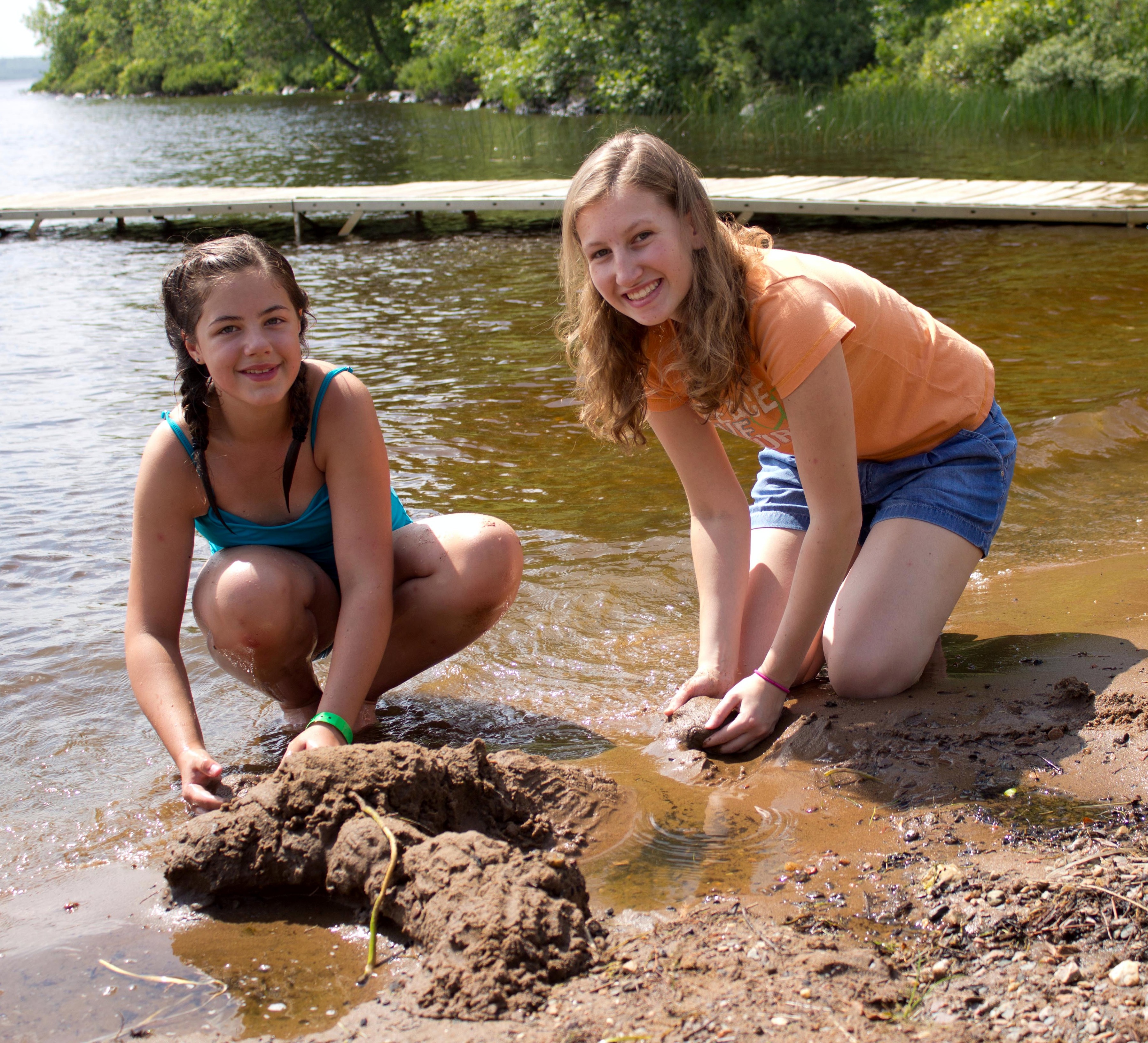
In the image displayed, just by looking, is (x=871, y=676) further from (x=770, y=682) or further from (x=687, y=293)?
(x=687, y=293)

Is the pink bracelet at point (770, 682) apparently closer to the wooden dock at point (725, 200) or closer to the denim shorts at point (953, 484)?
the denim shorts at point (953, 484)

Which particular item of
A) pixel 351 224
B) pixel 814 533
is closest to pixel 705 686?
pixel 814 533

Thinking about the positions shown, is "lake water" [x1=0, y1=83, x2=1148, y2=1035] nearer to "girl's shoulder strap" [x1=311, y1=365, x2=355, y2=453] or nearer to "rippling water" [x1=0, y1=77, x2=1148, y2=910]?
"rippling water" [x1=0, y1=77, x2=1148, y2=910]

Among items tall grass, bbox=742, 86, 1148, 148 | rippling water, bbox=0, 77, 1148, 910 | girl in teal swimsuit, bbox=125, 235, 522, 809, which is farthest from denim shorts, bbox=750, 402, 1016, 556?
tall grass, bbox=742, 86, 1148, 148

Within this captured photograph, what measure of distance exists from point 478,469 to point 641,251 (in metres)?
2.79

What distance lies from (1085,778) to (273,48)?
6097 cm

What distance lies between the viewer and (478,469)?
5.21 m

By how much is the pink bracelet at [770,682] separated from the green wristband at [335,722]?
97 cm

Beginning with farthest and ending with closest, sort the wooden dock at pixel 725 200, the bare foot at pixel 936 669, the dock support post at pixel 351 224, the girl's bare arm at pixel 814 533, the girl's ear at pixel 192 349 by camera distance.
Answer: the dock support post at pixel 351 224 < the wooden dock at pixel 725 200 < the bare foot at pixel 936 669 < the girl's ear at pixel 192 349 < the girl's bare arm at pixel 814 533

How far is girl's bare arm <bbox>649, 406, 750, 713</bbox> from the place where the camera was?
9.46 ft

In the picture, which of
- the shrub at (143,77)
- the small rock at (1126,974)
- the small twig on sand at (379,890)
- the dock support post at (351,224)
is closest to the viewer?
the small rock at (1126,974)

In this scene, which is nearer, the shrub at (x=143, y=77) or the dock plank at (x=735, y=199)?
the dock plank at (x=735, y=199)

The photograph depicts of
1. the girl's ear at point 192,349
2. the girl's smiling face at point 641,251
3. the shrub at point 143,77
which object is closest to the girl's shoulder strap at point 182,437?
the girl's ear at point 192,349

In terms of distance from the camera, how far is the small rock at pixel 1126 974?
1.52 m
